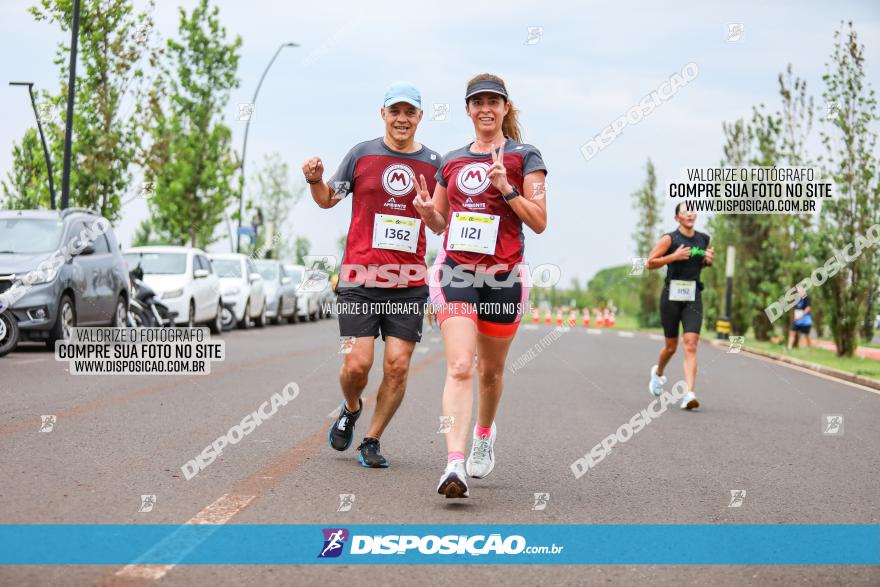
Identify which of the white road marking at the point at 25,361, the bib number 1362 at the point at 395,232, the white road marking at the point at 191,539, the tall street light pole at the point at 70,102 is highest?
the tall street light pole at the point at 70,102

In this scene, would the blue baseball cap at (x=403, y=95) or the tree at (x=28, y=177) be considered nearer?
the blue baseball cap at (x=403, y=95)

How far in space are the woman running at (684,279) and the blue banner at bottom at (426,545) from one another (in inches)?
244

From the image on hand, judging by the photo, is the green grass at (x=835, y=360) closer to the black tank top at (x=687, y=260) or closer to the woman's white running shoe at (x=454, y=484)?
the black tank top at (x=687, y=260)

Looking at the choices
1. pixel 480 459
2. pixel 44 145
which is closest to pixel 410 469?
pixel 480 459

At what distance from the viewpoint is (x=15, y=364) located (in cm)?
1289

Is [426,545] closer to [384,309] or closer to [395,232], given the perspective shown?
[384,309]

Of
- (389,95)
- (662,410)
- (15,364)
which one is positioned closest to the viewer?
(389,95)

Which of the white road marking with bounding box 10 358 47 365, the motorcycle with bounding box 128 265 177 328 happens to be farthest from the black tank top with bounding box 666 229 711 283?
the motorcycle with bounding box 128 265 177 328

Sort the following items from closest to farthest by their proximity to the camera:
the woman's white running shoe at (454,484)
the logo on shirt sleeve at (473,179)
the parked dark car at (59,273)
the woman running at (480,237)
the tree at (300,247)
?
1. the woman's white running shoe at (454,484)
2. the woman running at (480,237)
3. the logo on shirt sleeve at (473,179)
4. the parked dark car at (59,273)
5. the tree at (300,247)

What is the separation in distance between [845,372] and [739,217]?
44.4 ft

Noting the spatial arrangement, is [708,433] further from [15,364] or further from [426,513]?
[15,364]

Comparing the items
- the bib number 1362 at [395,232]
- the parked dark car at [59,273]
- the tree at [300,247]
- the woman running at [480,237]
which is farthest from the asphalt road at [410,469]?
the tree at [300,247]

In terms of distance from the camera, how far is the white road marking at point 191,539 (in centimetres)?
407

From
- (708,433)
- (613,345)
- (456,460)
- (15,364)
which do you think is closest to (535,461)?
(456,460)
